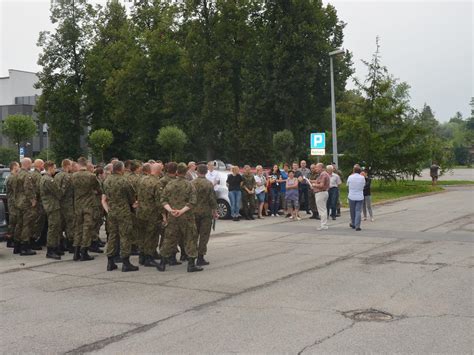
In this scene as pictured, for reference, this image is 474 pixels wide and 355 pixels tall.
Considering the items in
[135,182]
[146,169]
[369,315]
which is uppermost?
[146,169]

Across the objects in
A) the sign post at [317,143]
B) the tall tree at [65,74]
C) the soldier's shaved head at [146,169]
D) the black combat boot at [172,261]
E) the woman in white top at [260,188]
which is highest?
the tall tree at [65,74]

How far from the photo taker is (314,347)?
519 cm

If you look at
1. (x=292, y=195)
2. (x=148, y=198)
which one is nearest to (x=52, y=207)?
(x=148, y=198)

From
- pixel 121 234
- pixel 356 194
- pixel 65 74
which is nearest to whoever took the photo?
pixel 121 234

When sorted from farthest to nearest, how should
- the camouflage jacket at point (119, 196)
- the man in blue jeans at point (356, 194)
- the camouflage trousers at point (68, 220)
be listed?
the man in blue jeans at point (356, 194) → the camouflage trousers at point (68, 220) → the camouflage jacket at point (119, 196)

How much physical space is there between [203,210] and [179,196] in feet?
2.44

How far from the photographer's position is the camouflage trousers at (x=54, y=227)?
1087cm

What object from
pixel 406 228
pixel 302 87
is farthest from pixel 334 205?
pixel 302 87

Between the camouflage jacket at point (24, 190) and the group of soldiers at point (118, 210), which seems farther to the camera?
the camouflage jacket at point (24, 190)

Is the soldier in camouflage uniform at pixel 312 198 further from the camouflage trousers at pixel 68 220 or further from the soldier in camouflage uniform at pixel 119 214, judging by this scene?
the soldier in camouflage uniform at pixel 119 214

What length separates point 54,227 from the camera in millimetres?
10883

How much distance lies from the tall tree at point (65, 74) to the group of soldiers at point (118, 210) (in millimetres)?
37864

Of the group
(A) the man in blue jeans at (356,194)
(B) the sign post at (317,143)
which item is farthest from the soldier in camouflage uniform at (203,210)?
(B) the sign post at (317,143)

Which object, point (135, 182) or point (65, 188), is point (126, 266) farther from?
point (65, 188)
